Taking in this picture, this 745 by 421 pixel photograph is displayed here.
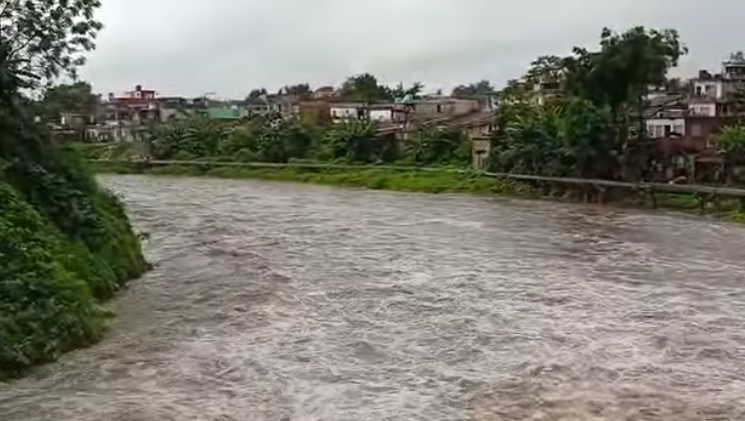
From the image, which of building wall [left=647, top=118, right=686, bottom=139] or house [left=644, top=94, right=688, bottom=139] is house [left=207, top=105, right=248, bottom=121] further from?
building wall [left=647, top=118, right=686, bottom=139]

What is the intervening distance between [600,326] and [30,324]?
5774 mm

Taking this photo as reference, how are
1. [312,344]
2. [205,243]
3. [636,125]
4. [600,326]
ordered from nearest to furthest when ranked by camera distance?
[312,344]
[600,326]
[205,243]
[636,125]

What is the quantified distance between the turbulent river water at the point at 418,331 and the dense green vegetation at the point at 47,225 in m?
0.34

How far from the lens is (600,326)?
10.3m

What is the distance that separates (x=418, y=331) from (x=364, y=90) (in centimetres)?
4431

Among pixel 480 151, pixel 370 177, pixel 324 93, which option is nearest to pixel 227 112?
pixel 324 93

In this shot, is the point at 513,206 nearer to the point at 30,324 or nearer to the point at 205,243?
the point at 205,243

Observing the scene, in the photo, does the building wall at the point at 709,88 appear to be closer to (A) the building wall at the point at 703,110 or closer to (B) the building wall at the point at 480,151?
(A) the building wall at the point at 703,110

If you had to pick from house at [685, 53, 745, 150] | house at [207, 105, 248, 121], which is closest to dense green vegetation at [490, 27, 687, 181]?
house at [685, 53, 745, 150]

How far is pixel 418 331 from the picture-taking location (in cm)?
1005

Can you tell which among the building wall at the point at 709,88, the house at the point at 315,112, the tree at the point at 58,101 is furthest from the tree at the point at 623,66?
the house at the point at 315,112

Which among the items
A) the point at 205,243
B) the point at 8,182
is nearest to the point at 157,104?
the point at 205,243

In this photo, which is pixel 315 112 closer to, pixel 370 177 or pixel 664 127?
pixel 370 177

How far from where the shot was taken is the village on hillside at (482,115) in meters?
25.1
